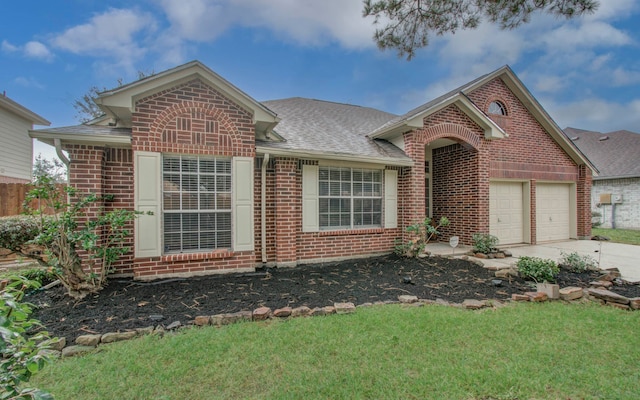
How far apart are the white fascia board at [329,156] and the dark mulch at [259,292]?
2752mm

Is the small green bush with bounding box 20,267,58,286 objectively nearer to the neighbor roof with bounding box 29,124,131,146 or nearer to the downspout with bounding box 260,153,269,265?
the neighbor roof with bounding box 29,124,131,146

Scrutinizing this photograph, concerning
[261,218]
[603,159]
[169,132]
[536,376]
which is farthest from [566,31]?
[603,159]

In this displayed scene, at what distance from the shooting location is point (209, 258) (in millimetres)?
6156

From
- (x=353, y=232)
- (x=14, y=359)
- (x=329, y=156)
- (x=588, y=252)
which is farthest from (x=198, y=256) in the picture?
(x=588, y=252)

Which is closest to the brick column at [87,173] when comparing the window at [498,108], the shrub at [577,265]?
the shrub at [577,265]

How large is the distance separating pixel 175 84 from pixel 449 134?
7.62 meters

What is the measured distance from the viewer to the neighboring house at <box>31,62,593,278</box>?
577 centimetres

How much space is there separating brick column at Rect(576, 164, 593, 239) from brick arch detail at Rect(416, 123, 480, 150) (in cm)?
630

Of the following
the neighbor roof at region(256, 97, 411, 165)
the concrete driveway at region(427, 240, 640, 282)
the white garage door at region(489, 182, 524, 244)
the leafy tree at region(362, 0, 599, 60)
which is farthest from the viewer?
the white garage door at region(489, 182, 524, 244)

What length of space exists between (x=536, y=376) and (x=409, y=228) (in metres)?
5.35

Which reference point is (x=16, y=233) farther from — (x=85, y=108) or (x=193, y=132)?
(x=85, y=108)

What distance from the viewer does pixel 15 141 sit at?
12.5m

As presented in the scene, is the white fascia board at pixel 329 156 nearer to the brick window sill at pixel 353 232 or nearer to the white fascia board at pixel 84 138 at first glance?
the brick window sill at pixel 353 232

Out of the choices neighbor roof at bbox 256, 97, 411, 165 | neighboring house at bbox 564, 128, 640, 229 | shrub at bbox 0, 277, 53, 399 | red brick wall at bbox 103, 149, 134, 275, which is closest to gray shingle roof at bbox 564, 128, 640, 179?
neighboring house at bbox 564, 128, 640, 229
